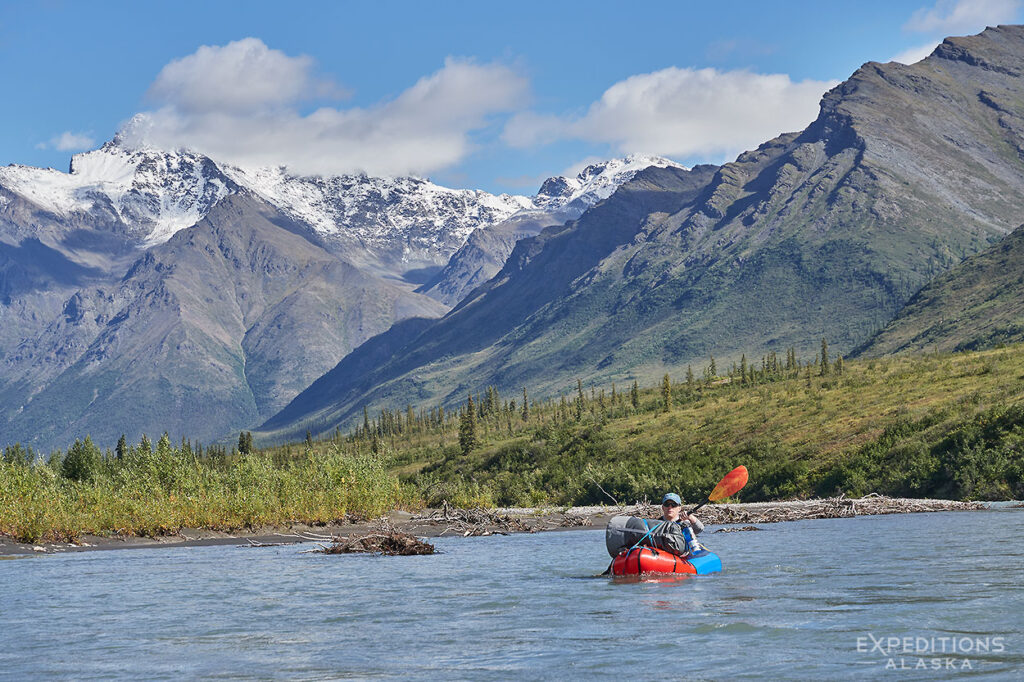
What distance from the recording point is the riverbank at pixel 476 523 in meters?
66.3

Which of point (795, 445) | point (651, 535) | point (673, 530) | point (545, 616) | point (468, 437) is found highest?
point (468, 437)

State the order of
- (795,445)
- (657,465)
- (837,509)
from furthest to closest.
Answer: (657,465) → (795,445) → (837,509)

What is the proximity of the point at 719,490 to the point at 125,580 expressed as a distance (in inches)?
943

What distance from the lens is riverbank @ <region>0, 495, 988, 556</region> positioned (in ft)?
218

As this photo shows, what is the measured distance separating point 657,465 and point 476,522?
25.5m

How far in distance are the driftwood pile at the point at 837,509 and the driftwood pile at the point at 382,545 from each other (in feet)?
66.0

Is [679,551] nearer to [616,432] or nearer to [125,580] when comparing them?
[125,580]

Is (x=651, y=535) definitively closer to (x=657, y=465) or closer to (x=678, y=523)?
(x=678, y=523)

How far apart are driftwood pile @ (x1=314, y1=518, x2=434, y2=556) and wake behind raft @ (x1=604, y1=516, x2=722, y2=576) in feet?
62.0

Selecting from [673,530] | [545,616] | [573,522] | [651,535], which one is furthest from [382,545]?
[545,616]

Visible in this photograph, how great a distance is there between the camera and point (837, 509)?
2697 inches

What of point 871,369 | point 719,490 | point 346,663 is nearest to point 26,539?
point 719,490

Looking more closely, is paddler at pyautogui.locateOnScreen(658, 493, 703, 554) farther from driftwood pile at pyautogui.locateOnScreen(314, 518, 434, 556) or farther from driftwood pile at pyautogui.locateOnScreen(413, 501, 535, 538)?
driftwood pile at pyautogui.locateOnScreen(413, 501, 535, 538)

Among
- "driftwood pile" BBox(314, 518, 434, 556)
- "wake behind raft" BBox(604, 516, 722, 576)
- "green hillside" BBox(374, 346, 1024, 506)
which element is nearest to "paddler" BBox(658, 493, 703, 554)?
"wake behind raft" BBox(604, 516, 722, 576)
